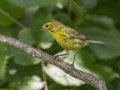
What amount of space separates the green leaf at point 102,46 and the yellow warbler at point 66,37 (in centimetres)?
50

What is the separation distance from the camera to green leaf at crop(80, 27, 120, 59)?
2299 mm

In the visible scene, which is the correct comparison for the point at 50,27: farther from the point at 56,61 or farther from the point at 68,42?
the point at 56,61

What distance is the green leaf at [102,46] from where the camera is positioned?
2299 millimetres

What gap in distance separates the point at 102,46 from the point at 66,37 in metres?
0.65

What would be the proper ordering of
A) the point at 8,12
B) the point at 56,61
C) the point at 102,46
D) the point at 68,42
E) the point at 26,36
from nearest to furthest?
1. the point at 56,61
2. the point at 68,42
3. the point at 26,36
4. the point at 8,12
5. the point at 102,46

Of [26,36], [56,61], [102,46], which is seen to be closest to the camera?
[56,61]

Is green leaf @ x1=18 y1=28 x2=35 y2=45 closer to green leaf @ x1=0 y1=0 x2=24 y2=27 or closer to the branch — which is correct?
green leaf @ x1=0 y1=0 x2=24 y2=27

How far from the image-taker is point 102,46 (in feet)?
7.82

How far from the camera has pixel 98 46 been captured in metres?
2.39

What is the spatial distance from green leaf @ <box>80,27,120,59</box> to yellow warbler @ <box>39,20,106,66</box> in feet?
1.65

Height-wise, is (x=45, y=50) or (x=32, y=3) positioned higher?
(x=32, y=3)

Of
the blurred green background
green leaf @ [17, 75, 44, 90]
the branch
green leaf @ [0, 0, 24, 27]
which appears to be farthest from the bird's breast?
green leaf @ [0, 0, 24, 27]

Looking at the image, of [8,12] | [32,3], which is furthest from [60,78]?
[8,12]

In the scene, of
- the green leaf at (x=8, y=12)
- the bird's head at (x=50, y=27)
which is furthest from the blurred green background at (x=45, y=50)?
the bird's head at (x=50, y=27)
